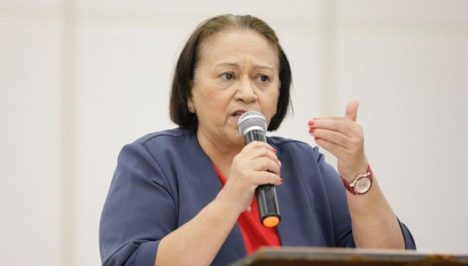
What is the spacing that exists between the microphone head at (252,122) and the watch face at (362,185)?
28 cm

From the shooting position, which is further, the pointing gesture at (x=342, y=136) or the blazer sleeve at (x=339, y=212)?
the blazer sleeve at (x=339, y=212)

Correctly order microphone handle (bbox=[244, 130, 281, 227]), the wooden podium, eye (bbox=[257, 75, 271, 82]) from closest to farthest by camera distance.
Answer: the wooden podium
microphone handle (bbox=[244, 130, 281, 227])
eye (bbox=[257, 75, 271, 82])

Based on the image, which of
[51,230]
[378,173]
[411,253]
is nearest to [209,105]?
[411,253]

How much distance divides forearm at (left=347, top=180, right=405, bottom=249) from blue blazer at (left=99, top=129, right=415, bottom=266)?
59 mm

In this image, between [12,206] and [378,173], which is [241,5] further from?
[12,206]

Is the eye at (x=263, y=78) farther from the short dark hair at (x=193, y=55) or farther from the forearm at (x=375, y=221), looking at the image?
the forearm at (x=375, y=221)

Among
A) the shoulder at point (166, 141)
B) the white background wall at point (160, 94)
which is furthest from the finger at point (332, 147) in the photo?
the white background wall at point (160, 94)

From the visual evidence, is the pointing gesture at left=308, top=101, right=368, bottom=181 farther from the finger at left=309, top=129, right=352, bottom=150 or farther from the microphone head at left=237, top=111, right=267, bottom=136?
the microphone head at left=237, top=111, right=267, bottom=136

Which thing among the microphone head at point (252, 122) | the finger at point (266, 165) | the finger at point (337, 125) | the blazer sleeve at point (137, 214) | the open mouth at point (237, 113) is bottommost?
the blazer sleeve at point (137, 214)

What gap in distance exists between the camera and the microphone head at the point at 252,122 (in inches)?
67.1

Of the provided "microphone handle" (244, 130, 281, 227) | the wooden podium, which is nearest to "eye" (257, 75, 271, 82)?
"microphone handle" (244, 130, 281, 227)

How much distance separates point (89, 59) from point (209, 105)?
1110mm

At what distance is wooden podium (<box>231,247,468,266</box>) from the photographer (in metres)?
0.96

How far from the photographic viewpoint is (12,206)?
2.81 metres
